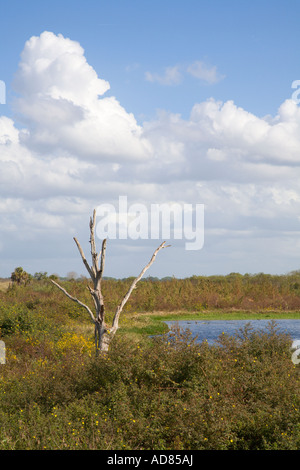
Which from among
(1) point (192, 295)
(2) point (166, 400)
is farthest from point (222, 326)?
(2) point (166, 400)

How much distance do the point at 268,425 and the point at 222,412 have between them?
0.71 meters

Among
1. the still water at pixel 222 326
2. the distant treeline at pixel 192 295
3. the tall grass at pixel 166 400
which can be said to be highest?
the distant treeline at pixel 192 295

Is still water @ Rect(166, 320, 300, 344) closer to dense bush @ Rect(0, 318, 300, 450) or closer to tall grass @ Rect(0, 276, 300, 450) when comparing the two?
tall grass @ Rect(0, 276, 300, 450)

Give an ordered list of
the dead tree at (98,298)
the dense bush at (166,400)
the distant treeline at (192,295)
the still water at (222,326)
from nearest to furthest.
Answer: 1. the dense bush at (166,400)
2. the dead tree at (98,298)
3. the still water at (222,326)
4. the distant treeline at (192,295)

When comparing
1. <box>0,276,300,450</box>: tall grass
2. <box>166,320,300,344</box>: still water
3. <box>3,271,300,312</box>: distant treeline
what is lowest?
<box>166,320,300,344</box>: still water

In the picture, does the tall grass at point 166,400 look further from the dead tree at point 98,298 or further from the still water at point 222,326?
the still water at point 222,326

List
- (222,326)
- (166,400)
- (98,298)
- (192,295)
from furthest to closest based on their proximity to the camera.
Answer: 1. (192,295)
2. (222,326)
3. (98,298)
4. (166,400)

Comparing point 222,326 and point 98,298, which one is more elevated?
point 98,298

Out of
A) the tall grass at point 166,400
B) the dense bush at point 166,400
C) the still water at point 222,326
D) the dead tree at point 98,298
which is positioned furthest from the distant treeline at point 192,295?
the dense bush at point 166,400

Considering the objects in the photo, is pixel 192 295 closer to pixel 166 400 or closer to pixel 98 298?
pixel 98 298

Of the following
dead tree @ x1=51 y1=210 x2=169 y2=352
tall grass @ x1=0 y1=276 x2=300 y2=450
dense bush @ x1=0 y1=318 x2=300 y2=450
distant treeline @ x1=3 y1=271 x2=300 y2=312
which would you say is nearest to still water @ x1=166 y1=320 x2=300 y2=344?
distant treeline @ x1=3 y1=271 x2=300 y2=312

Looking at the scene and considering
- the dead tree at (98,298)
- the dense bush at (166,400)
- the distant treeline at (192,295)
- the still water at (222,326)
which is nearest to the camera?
the dense bush at (166,400)

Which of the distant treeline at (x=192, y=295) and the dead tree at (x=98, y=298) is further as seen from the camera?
the distant treeline at (x=192, y=295)
